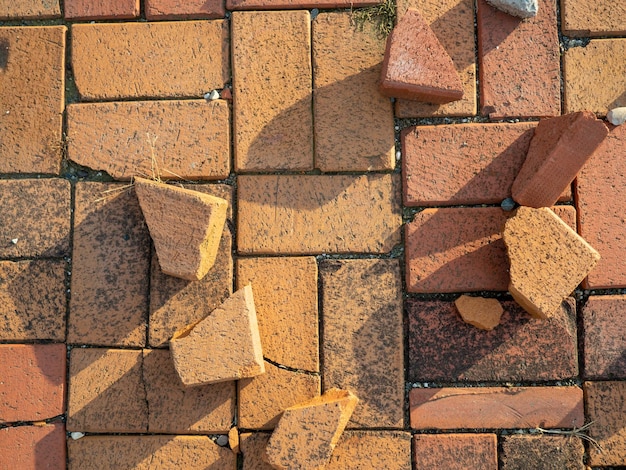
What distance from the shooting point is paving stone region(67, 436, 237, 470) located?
317cm

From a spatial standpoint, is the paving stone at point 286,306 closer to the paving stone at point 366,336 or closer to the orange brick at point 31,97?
Result: the paving stone at point 366,336

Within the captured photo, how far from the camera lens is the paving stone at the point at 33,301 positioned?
3.22m

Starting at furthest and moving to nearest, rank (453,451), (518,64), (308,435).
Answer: (518,64) → (453,451) → (308,435)

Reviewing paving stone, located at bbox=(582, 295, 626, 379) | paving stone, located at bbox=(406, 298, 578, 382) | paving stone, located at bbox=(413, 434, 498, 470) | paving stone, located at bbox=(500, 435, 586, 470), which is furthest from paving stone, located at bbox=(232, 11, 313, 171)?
paving stone, located at bbox=(500, 435, 586, 470)

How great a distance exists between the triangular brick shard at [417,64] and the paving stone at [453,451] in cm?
197

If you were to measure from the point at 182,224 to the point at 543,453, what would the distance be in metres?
2.42

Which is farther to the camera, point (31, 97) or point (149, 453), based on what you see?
point (31, 97)

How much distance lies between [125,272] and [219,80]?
125cm

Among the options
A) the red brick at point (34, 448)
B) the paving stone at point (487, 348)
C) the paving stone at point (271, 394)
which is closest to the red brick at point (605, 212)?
the paving stone at point (487, 348)

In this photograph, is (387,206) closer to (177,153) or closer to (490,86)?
(490,86)

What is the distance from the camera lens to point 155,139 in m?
3.25

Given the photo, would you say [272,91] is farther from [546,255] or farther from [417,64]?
[546,255]

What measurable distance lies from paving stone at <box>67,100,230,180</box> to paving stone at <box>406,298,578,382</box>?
1.48m

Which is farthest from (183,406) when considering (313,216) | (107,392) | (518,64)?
(518,64)
